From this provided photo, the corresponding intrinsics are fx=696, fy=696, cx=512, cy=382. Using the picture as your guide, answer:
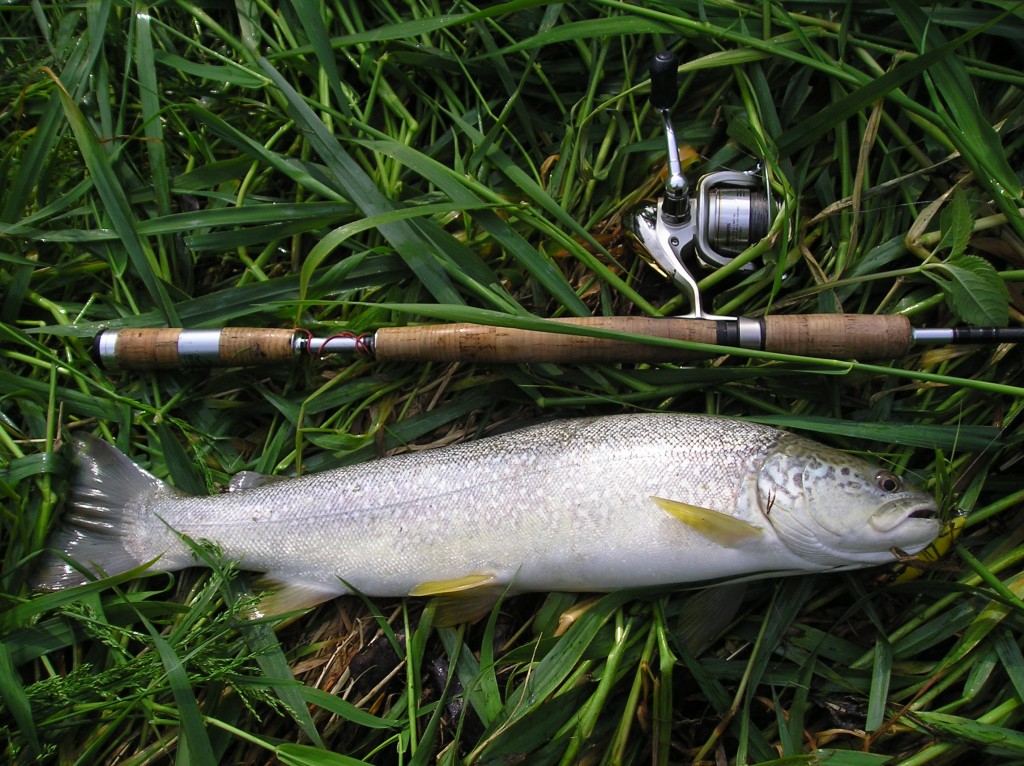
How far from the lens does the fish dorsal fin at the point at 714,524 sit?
80.6 inches

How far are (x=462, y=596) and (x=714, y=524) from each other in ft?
2.79

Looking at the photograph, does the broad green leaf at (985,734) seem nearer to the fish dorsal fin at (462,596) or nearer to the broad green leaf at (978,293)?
the broad green leaf at (978,293)

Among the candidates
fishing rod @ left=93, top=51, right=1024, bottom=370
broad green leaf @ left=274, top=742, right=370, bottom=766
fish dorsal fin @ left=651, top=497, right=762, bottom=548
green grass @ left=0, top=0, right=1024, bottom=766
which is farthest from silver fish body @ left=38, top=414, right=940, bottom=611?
broad green leaf @ left=274, top=742, right=370, bottom=766

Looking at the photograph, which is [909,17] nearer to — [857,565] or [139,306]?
[857,565]

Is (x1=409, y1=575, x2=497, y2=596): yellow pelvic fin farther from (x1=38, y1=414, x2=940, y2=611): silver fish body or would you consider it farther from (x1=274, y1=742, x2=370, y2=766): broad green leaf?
(x1=274, y1=742, x2=370, y2=766): broad green leaf

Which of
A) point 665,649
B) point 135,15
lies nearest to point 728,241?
point 665,649

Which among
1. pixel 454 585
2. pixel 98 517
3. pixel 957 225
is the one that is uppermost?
pixel 957 225

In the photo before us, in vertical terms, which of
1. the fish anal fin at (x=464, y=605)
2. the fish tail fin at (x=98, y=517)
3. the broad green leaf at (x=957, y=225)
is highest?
the broad green leaf at (x=957, y=225)

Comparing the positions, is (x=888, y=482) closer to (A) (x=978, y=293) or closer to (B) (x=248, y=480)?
(A) (x=978, y=293)

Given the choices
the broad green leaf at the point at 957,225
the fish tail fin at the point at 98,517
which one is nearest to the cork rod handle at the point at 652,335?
the broad green leaf at the point at 957,225

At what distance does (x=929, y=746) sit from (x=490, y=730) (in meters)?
1.31

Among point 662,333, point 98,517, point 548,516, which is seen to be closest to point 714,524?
point 548,516

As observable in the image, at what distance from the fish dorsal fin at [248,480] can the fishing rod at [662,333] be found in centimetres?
40

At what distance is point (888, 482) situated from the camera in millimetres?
2111
